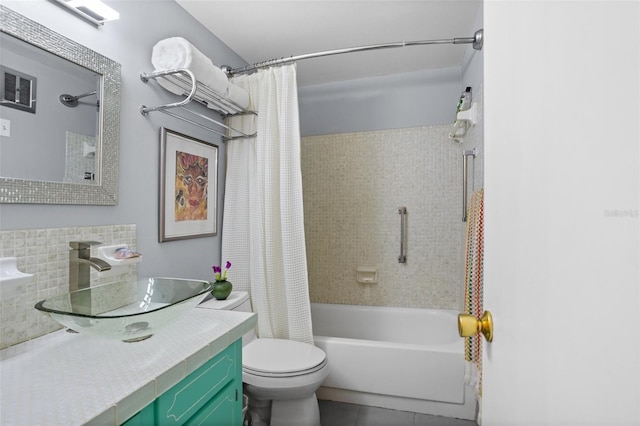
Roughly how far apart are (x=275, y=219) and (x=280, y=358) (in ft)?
2.77

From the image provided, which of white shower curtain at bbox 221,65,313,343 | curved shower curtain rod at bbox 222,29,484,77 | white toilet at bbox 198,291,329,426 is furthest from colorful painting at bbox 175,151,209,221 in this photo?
curved shower curtain rod at bbox 222,29,484,77

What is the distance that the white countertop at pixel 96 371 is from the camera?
0.70m

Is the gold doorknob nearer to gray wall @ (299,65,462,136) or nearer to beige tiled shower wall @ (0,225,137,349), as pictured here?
beige tiled shower wall @ (0,225,137,349)

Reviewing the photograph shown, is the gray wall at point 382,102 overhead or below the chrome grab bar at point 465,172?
overhead

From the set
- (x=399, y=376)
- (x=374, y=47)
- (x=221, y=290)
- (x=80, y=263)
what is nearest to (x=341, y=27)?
(x=374, y=47)

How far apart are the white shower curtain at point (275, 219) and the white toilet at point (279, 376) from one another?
0.49ft

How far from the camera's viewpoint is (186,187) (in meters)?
1.99

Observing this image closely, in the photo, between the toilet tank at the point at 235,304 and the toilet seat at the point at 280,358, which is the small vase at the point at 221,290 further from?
the toilet seat at the point at 280,358

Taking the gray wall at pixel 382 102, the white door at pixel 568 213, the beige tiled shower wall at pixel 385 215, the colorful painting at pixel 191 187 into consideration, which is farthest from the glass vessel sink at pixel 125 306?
the gray wall at pixel 382 102

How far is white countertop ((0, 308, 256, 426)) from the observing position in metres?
0.70

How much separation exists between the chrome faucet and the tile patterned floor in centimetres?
161

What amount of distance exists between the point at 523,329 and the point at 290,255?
5.54 feet

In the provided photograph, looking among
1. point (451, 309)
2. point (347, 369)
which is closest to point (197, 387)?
point (347, 369)

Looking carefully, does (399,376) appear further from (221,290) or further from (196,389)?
(196,389)
